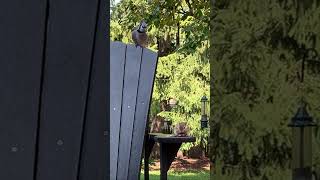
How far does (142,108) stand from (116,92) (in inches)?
11.8

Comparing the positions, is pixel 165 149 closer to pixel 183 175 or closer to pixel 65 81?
pixel 65 81

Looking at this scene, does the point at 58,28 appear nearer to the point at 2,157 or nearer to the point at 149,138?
the point at 2,157

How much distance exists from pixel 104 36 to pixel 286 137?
753 mm

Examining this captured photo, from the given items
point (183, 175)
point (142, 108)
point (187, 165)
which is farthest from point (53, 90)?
point (187, 165)

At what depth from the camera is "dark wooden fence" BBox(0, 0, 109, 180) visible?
1290mm

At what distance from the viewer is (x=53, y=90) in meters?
1.32

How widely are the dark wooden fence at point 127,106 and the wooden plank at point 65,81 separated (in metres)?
2.89

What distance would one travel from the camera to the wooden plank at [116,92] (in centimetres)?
426

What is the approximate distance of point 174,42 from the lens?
574 inches

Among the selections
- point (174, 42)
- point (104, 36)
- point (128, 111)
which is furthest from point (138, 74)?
point (174, 42)

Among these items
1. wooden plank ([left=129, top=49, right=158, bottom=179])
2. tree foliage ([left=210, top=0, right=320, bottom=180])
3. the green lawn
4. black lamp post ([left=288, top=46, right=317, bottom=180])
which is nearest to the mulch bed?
the green lawn

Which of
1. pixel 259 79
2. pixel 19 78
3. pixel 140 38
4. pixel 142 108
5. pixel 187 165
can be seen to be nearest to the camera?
pixel 19 78

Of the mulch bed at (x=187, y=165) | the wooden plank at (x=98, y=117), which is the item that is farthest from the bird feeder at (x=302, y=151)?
the mulch bed at (x=187, y=165)

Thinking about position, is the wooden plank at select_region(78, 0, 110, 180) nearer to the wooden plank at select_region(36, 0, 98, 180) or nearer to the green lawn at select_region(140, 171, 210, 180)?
the wooden plank at select_region(36, 0, 98, 180)
